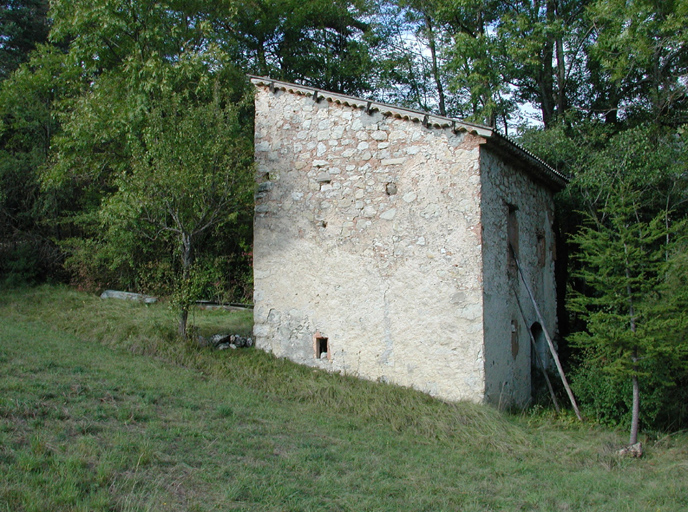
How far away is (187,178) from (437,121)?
15.5 ft


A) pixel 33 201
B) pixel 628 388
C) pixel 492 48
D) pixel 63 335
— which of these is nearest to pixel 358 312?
pixel 628 388

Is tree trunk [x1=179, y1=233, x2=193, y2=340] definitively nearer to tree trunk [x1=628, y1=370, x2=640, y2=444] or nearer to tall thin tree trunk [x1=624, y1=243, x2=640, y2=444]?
tall thin tree trunk [x1=624, y1=243, x2=640, y2=444]

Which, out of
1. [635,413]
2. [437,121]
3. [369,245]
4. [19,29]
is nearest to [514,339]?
[635,413]

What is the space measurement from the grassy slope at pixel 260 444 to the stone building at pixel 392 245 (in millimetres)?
705

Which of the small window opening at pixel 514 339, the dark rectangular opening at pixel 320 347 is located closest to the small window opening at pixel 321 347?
the dark rectangular opening at pixel 320 347

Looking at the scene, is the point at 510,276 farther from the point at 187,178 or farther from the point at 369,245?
the point at 187,178

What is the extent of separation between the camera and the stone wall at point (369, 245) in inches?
367

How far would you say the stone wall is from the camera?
931cm

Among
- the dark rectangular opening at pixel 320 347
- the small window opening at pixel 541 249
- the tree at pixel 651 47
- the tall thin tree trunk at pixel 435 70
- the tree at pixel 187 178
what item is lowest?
the dark rectangular opening at pixel 320 347

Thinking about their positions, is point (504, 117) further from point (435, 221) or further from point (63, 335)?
point (63, 335)

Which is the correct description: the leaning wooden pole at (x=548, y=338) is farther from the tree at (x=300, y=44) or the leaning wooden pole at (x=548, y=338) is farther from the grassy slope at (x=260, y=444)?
the tree at (x=300, y=44)

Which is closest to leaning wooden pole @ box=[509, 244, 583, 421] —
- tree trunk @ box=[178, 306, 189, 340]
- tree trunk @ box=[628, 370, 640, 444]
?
tree trunk @ box=[628, 370, 640, 444]

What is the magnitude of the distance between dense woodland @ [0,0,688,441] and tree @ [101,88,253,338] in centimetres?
4

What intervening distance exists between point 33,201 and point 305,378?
11.5 meters
